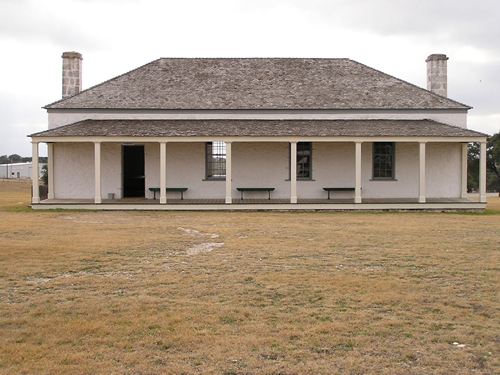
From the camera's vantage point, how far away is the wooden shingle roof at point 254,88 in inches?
1066

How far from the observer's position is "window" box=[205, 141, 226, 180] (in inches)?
1057

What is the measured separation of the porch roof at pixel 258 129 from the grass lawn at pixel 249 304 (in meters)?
9.25

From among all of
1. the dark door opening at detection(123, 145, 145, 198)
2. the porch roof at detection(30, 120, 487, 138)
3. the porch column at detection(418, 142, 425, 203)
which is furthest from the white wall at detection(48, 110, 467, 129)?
the porch column at detection(418, 142, 425, 203)

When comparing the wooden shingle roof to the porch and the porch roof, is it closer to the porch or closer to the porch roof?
the porch roof

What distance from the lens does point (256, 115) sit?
26953 mm

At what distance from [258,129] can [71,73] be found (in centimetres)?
1002

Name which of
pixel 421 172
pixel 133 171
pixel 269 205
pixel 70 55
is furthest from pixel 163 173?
pixel 421 172

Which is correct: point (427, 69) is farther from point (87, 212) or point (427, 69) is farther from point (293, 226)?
point (87, 212)

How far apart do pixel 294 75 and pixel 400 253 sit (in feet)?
58.8

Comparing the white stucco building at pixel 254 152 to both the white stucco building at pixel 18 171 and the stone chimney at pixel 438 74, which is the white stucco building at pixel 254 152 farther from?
the white stucco building at pixel 18 171

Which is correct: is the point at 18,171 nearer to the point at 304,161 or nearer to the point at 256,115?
the point at 256,115

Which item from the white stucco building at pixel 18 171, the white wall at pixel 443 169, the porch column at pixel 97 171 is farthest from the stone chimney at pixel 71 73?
the white stucco building at pixel 18 171

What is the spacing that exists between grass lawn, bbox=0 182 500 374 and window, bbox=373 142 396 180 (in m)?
11.8

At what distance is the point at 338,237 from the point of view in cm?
1548
